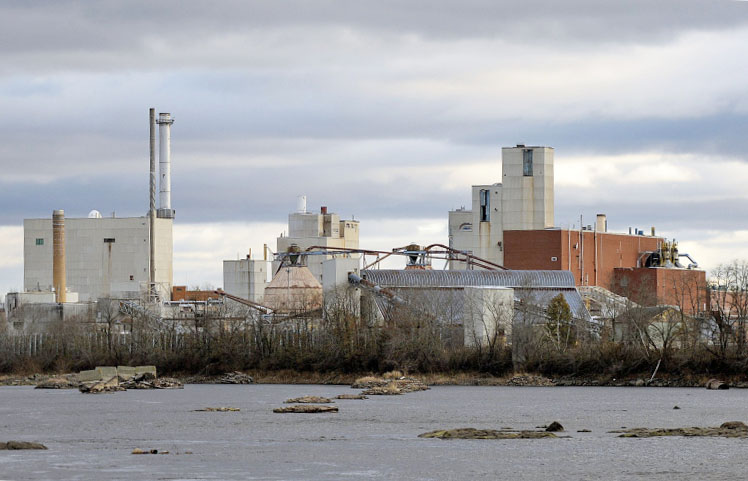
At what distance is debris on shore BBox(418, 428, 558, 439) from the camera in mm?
40172

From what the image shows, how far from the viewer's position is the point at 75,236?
12550cm

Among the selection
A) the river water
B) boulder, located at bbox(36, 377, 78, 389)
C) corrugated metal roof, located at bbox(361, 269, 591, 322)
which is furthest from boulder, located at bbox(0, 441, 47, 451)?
corrugated metal roof, located at bbox(361, 269, 591, 322)

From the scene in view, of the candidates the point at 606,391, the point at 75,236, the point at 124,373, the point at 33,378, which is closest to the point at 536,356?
the point at 606,391

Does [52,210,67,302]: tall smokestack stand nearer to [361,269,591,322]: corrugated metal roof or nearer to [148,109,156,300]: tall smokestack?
[148,109,156,300]: tall smokestack

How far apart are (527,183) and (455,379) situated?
3919cm

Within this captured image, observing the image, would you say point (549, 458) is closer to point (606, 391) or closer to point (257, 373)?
point (606, 391)

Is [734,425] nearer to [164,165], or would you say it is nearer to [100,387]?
[100,387]

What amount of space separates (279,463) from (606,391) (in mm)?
39836

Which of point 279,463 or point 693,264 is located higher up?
point 693,264

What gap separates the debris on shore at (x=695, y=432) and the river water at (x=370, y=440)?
87cm

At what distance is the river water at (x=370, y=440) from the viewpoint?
3177 centimetres

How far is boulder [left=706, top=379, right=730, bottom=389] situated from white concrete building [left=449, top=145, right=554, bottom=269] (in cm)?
4438

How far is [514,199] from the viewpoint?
118 metres

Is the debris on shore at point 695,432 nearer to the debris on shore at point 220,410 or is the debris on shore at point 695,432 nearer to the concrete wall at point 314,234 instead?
the debris on shore at point 220,410
